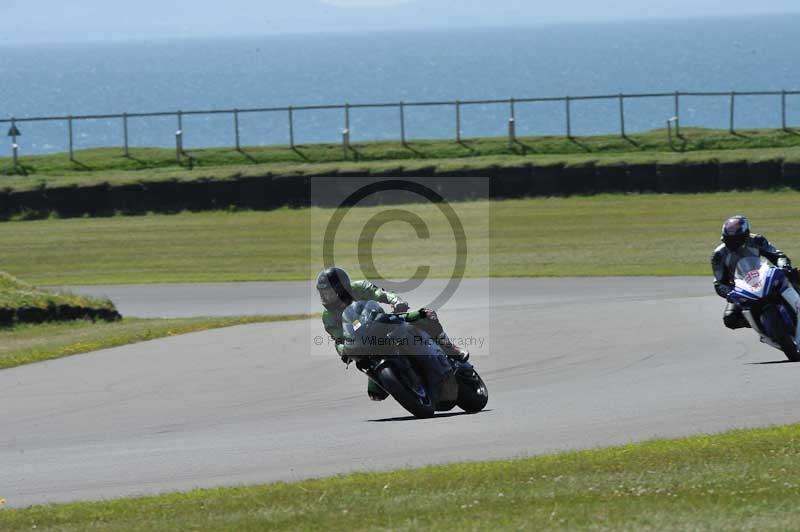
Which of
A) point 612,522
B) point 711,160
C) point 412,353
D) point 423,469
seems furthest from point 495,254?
point 612,522

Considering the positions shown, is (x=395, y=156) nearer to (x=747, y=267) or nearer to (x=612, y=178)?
(x=612, y=178)

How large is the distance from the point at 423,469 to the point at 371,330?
6.01 feet

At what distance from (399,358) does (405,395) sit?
1.23 ft

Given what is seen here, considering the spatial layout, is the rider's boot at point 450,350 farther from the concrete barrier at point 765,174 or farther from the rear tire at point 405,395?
the concrete barrier at point 765,174

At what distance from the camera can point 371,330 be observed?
11.7 m

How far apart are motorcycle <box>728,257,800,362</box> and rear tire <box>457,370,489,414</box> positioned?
3.39m

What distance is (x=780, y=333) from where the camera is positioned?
1437 cm

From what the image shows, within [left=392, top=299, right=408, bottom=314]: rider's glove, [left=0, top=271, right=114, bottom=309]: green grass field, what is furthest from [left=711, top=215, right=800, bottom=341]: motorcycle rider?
[left=0, top=271, right=114, bottom=309]: green grass field

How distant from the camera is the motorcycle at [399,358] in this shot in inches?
460

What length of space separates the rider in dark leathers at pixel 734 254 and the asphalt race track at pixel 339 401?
548 millimetres

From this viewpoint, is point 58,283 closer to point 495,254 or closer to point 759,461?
point 495,254

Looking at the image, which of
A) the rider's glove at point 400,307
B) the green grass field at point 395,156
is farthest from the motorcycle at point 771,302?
the green grass field at point 395,156

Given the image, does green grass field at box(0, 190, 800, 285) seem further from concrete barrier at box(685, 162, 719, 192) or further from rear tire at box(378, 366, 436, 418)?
rear tire at box(378, 366, 436, 418)

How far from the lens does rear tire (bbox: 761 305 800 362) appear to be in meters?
14.3
